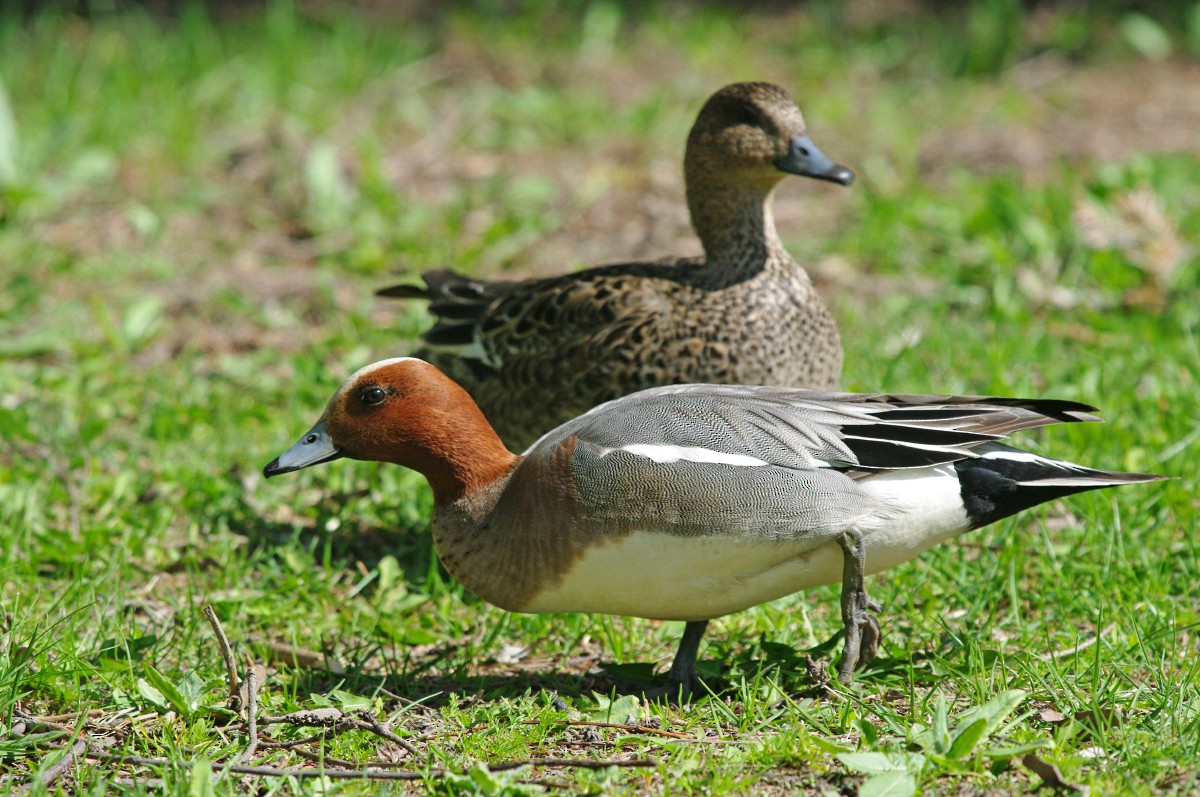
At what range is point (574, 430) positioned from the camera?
332 cm

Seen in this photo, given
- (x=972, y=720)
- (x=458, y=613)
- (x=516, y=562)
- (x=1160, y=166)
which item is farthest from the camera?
(x=1160, y=166)

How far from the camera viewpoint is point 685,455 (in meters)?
3.16

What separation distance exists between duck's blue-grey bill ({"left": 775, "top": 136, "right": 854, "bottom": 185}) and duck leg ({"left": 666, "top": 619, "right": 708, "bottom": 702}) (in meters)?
1.45

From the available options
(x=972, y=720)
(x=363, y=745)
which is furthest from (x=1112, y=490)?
(x=363, y=745)

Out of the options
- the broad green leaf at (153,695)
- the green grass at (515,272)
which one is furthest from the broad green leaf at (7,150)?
the broad green leaf at (153,695)

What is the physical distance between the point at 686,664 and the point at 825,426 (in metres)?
0.65

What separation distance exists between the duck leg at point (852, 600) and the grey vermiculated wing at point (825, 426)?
0.18 m

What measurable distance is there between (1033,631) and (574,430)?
49.6 inches

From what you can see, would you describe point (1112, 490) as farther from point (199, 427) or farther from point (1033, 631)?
point (199, 427)

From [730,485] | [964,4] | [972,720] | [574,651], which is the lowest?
[574,651]

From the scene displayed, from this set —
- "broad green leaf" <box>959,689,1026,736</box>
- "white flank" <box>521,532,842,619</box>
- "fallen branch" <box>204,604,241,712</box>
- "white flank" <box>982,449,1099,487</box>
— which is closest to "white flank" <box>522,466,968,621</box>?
"white flank" <box>521,532,842,619</box>

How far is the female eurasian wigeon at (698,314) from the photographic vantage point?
13.2ft

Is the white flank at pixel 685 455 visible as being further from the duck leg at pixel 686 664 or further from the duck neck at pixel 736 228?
the duck neck at pixel 736 228

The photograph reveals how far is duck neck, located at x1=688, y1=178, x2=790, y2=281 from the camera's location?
4207mm
